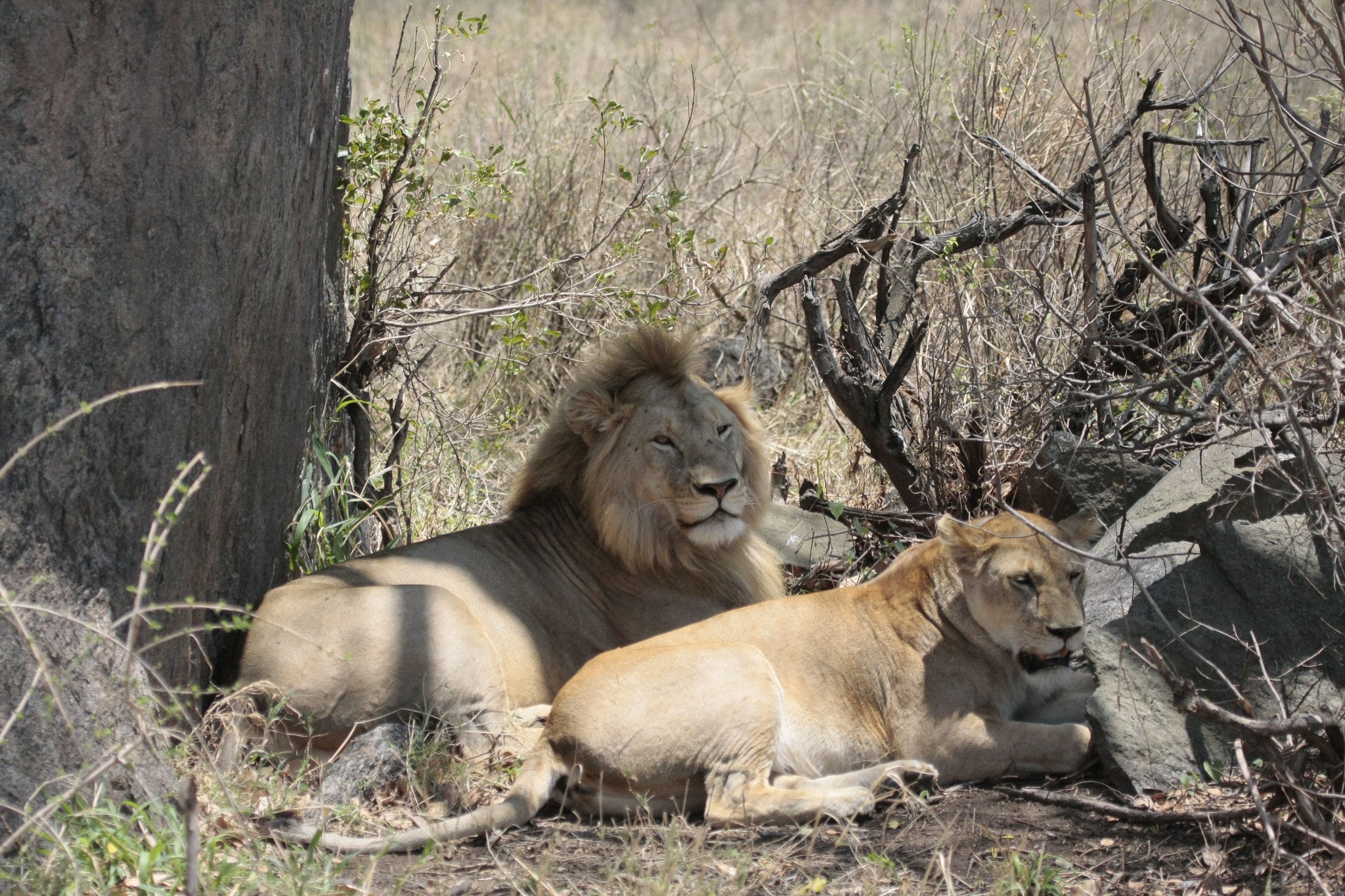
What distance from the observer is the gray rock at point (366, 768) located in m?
4.29

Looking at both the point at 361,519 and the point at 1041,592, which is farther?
the point at 361,519

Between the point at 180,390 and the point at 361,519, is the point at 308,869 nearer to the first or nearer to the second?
the point at 180,390

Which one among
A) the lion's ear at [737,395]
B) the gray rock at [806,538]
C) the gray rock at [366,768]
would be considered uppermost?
the lion's ear at [737,395]

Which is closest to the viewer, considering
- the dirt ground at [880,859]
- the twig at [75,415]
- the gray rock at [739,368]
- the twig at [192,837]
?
the twig at [192,837]

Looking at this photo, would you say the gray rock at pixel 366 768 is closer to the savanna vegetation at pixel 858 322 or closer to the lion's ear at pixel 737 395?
the savanna vegetation at pixel 858 322

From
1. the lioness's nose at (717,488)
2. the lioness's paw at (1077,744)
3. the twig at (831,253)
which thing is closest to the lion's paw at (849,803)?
the lioness's paw at (1077,744)

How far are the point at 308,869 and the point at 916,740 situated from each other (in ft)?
6.88

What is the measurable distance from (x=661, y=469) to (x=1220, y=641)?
7.18 feet

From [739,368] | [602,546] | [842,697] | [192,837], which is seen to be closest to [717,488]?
[602,546]

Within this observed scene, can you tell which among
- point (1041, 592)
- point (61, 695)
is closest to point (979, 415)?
point (1041, 592)

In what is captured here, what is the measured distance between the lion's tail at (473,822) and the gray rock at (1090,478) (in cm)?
254

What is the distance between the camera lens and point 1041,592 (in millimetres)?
4395

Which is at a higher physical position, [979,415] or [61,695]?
[979,415]

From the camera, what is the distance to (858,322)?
20.6 feet
